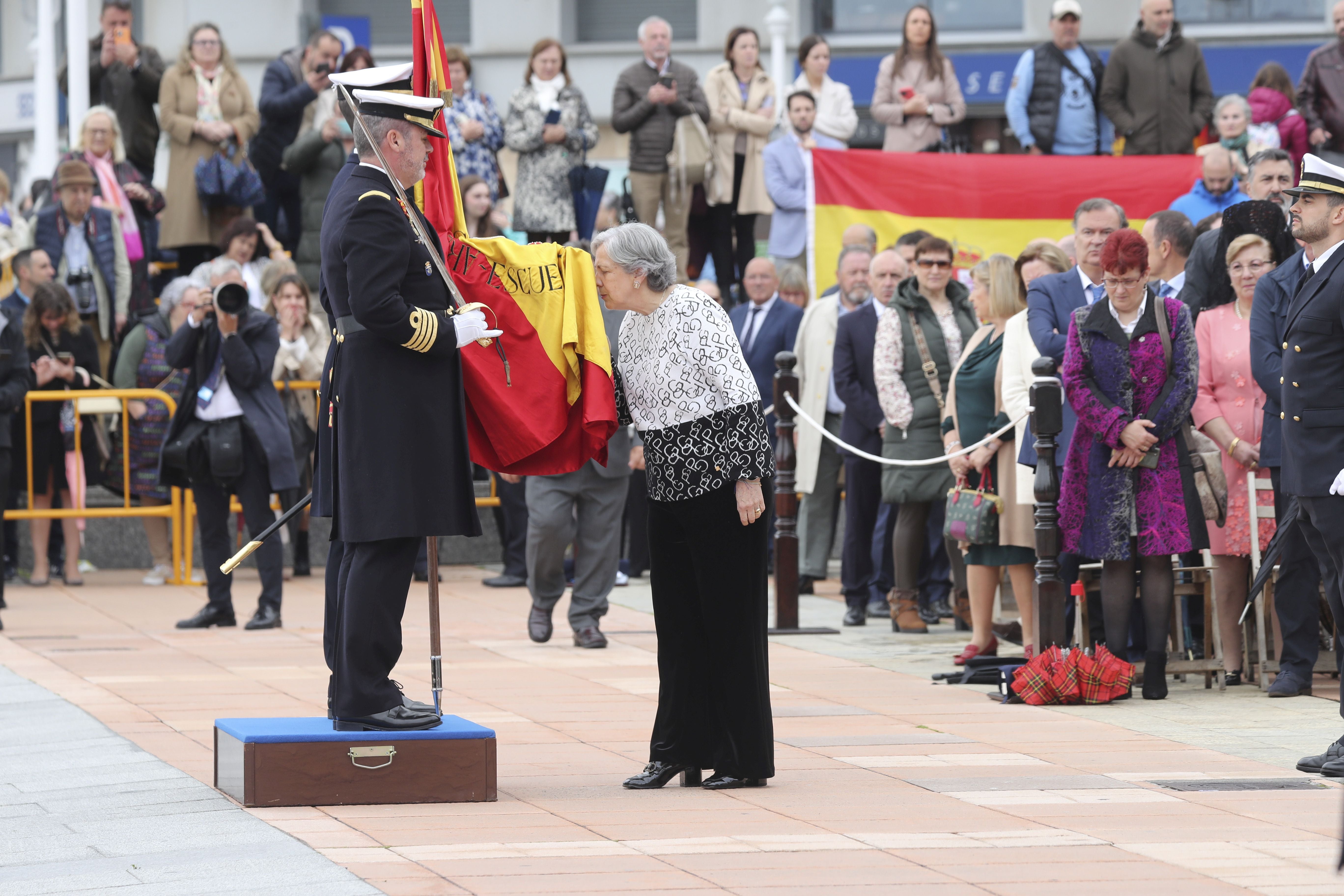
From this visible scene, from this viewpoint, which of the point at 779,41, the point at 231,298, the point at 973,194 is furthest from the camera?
the point at 779,41

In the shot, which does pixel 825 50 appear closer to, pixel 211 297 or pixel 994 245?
pixel 994 245

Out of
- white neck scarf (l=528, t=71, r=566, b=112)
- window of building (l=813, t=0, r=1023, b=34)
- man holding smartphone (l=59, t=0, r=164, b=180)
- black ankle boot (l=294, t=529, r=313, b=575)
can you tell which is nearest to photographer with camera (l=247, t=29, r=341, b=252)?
man holding smartphone (l=59, t=0, r=164, b=180)

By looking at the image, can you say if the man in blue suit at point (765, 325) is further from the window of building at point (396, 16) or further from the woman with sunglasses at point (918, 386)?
the window of building at point (396, 16)

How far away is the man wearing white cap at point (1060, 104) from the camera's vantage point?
1638cm

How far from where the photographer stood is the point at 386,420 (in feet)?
21.7

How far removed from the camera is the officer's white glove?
6.61 metres

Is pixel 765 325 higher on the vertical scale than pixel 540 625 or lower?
higher

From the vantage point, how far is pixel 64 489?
46.9 ft

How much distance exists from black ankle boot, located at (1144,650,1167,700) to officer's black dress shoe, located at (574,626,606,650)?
10.5ft

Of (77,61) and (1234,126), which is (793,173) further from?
(77,61)

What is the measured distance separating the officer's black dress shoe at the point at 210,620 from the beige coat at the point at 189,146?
5690 millimetres

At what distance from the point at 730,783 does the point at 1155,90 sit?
1078 cm

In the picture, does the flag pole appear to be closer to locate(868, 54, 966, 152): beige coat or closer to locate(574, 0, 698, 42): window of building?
locate(868, 54, 966, 152): beige coat

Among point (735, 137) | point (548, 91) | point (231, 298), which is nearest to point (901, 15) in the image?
point (735, 137)
